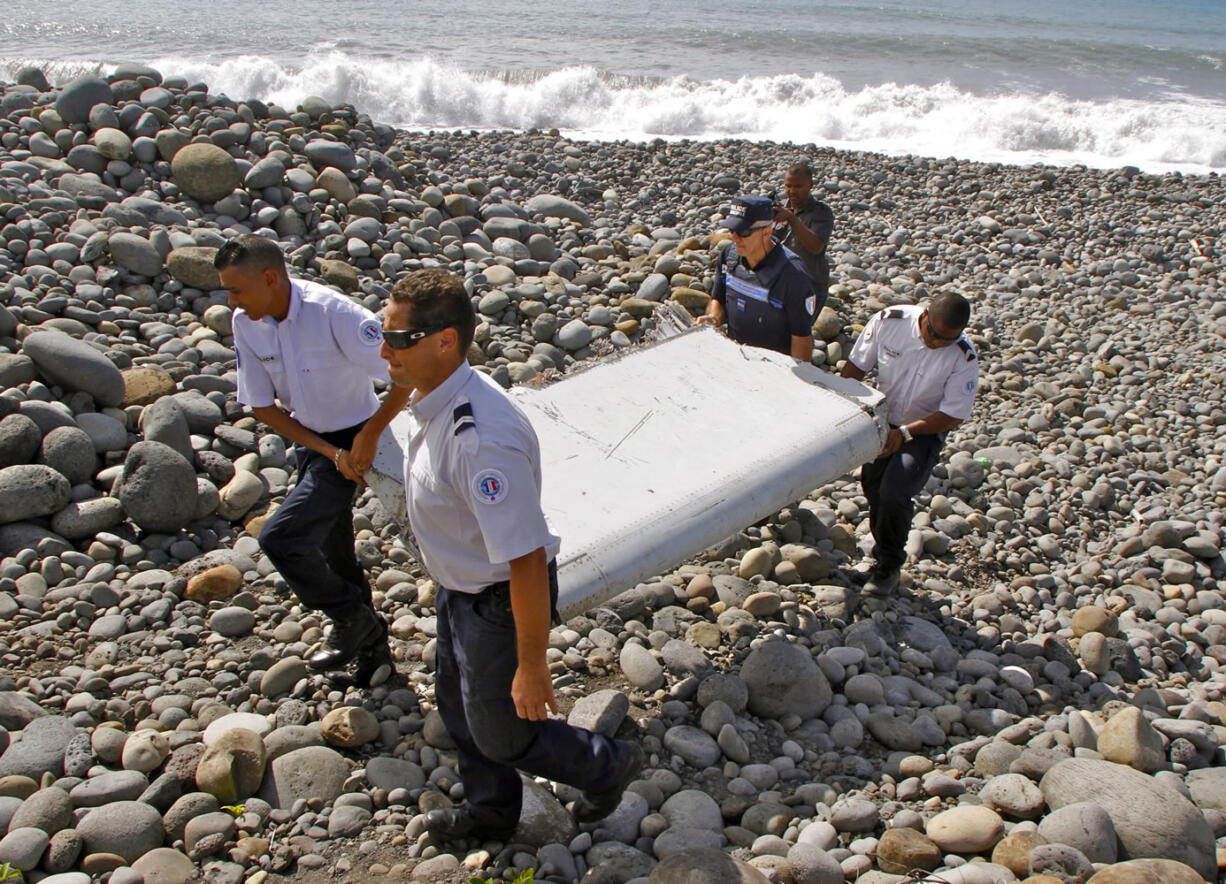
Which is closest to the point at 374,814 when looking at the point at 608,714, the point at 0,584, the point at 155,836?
the point at 155,836

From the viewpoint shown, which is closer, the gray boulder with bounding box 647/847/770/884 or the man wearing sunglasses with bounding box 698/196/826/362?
the gray boulder with bounding box 647/847/770/884

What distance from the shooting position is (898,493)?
14.8 ft

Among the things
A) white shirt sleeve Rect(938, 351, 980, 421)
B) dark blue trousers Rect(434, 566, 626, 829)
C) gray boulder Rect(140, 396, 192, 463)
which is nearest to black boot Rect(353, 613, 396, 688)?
dark blue trousers Rect(434, 566, 626, 829)

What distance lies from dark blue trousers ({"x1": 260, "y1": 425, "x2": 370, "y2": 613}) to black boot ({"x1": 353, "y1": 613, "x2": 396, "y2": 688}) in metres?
0.18

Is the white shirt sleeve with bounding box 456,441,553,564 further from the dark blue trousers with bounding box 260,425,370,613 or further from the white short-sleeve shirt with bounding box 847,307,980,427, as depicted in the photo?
the white short-sleeve shirt with bounding box 847,307,980,427

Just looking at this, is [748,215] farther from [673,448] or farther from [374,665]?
[374,665]

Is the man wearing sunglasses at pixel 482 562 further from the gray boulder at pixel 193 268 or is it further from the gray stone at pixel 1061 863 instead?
the gray boulder at pixel 193 268

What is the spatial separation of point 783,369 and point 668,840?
7.80 ft

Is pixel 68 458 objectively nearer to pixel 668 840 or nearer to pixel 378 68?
pixel 668 840

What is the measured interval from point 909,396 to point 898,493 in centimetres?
46

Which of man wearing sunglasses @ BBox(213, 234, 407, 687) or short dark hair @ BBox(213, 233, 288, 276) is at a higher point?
short dark hair @ BBox(213, 233, 288, 276)

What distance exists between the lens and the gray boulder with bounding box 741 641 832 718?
12.8 feet

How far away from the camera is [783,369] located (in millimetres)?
4758

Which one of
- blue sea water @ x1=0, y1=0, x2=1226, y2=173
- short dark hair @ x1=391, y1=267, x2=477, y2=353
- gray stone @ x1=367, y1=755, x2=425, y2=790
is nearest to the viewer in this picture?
short dark hair @ x1=391, y1=267, x2=477, y2=353
